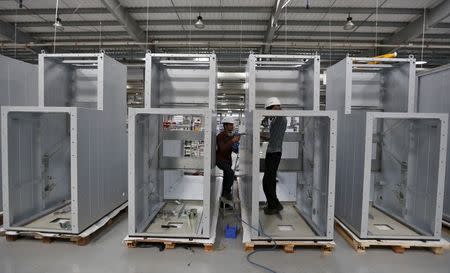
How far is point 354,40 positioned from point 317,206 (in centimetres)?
560

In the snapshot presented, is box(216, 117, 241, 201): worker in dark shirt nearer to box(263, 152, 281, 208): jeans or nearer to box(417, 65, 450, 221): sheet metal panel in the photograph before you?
box(263, 152, 281, 208): jeans

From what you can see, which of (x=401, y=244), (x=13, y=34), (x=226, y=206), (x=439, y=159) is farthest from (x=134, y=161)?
(x=13, y=34)

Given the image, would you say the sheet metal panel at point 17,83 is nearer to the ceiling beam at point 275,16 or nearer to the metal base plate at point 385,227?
the ceiling beam at point 275,16

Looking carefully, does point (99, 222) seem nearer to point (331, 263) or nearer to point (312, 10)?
point (331, 263)

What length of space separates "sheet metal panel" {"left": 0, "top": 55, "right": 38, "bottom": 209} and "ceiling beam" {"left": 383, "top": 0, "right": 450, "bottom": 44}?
7770 mm

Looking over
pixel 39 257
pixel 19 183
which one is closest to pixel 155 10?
pixel 19 183

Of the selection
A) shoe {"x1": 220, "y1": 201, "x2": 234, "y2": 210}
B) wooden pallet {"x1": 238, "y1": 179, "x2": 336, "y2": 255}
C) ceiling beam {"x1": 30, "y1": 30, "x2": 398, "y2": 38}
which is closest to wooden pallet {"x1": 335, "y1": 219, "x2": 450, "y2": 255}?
wooden pallet {"x1": 238, "y1": 179, "x2": 336, "y2": 255}

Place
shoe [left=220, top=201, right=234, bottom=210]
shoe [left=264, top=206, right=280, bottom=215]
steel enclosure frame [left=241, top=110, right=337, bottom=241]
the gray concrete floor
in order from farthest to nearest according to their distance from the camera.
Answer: shoe [left=220, top=201, right=234, bottom=210] < shoe [left=264, top=206, right=280, bottom=215] < steel enclosure frame [left=241, top=110, right=337, bottom=241] < the gray concrete floor

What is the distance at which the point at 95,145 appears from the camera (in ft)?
11.3

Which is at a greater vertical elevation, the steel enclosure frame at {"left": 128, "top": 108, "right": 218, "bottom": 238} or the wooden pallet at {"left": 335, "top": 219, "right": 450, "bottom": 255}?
the steel enclosure frame at {"left": 128, "top": 108, "right": 218, "bottom": 238}

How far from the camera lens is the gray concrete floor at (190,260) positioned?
8.89 feet

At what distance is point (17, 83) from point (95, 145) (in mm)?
1896

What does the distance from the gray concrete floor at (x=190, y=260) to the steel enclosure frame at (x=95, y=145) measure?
285 millimetres

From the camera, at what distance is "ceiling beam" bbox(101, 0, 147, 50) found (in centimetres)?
525
